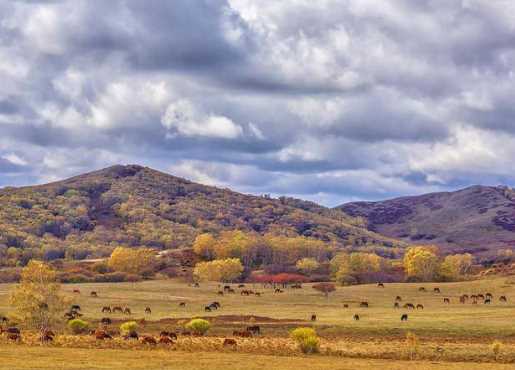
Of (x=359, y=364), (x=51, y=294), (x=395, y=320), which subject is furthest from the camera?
(x=395, y=320)

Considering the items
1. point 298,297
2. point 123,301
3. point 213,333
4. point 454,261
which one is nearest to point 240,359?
point 213,333

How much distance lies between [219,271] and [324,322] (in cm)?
9476

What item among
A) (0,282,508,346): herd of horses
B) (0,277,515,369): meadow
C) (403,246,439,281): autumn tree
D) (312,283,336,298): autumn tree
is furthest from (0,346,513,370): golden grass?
(403,246,439,281): autumn tree

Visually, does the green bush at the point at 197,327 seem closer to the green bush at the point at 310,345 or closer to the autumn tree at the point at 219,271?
the green bush at the point at 310,345

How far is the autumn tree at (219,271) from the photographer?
176m

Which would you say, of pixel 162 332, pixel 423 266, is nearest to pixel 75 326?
pixel 162 332

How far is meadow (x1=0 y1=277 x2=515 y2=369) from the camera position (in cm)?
5906

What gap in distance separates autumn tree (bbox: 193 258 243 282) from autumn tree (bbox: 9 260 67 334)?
100346mm

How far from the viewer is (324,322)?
87188 mm

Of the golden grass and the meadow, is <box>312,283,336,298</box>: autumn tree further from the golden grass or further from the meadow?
the golden grass

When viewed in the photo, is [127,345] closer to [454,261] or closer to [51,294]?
[51,294]

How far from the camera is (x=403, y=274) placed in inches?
7712

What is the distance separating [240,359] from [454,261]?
146 metres

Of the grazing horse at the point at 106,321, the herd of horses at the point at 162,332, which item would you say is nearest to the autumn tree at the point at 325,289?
the herd of horses at the point at 162,332
